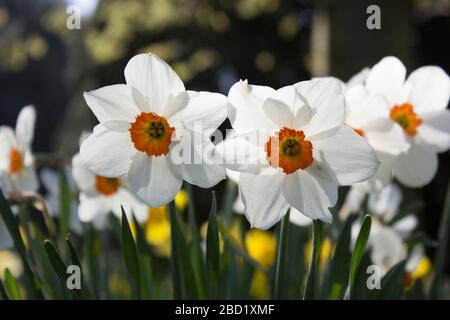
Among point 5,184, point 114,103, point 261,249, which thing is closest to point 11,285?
point 5,184

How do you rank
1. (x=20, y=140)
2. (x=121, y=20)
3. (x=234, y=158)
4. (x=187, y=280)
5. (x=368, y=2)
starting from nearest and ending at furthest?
(x=234, y=158), (x=187, y=280), (x=20, y=140), (x=368, y=2), (x=121, y=20)

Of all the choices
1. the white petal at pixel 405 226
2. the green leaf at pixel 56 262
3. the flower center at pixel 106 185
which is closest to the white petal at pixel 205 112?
the green leaf at pixel 56 262

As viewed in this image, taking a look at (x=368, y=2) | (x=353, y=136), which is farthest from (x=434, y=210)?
(x=353, y=136)

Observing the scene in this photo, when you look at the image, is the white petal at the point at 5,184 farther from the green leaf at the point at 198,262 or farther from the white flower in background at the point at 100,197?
the green leaf at the point at 198,262

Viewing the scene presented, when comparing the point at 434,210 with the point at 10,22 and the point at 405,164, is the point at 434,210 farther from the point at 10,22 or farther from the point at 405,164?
the point at 10,22

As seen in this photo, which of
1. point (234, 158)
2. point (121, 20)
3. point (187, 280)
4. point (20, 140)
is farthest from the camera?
point (121, 20)
